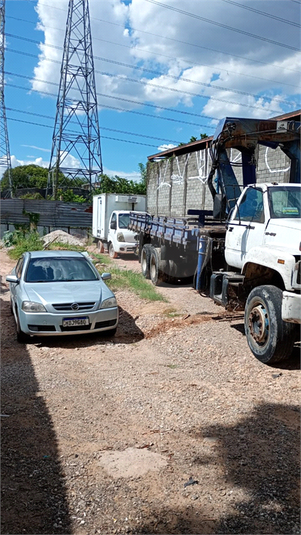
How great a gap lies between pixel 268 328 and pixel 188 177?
14157mm

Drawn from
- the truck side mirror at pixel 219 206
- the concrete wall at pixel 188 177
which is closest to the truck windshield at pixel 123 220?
the concrete wall at pixel 188 177

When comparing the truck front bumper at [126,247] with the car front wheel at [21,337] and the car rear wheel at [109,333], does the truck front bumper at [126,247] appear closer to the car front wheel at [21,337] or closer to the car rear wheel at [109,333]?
the car rear wheel at [109,333]

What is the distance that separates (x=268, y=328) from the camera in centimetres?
572

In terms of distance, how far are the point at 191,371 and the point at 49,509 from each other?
3.13 m

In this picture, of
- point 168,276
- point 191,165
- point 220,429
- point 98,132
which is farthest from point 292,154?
point 98,132

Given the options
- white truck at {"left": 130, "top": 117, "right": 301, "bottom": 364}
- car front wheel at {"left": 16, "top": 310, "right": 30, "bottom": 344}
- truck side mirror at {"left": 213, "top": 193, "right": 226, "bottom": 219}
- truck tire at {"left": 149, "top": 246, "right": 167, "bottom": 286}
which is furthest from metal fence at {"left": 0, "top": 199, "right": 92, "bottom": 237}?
car front wheel at {"left": 16, "top": 310, "right": 30, "bottom": 344}

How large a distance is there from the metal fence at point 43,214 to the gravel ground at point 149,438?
69.0ft

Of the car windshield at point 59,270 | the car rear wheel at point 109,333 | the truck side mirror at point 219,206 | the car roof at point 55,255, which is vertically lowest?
the car rear wheel at point 109,333

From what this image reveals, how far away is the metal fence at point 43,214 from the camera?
1072 inches

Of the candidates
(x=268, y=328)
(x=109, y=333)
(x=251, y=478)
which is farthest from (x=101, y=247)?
(x=251, y=478)

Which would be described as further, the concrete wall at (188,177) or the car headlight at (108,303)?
the concrete wall at (188,177)

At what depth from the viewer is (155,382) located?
17.6 ft

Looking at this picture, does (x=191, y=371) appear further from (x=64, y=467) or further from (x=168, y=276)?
(x=168, y=276)

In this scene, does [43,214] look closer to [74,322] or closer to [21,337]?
[21,337]
